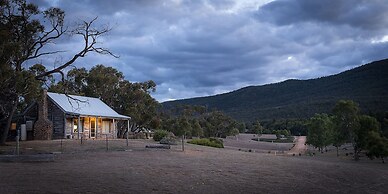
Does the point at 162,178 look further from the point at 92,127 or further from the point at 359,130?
the point at 359,130

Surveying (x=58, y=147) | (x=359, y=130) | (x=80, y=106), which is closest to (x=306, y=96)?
(x=359, y=130)

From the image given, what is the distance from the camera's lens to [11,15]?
24016mm

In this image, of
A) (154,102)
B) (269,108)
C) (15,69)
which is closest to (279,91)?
(269,108)

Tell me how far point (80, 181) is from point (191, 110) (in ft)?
222

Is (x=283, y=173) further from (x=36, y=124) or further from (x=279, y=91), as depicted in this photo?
(x=279, y=91)

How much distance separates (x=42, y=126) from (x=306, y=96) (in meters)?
106

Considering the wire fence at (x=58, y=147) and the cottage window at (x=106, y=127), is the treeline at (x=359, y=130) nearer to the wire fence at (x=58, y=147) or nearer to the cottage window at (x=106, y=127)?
the wire fence at (x=58, y=147)

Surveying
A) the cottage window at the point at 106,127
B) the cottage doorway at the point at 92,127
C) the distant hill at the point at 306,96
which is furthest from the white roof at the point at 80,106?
the distant hill at the point at 306,96

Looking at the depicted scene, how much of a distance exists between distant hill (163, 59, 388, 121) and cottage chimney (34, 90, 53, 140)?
74.1m

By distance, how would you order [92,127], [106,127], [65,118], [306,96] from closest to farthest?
[65,118] → [92,127] → [106,127] → [306,96]

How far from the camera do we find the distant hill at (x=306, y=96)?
10675 centimetres

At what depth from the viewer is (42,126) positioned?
3534 centimetres

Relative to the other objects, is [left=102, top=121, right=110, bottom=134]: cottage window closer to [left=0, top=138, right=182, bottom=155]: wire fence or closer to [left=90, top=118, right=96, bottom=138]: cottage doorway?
[left=90, top=118, right=96, bottom=138]: cottage doorway

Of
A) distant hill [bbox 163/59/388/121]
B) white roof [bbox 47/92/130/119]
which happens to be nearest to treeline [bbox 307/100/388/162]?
white roof [bbox 47/92/130/119]
